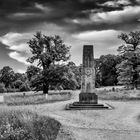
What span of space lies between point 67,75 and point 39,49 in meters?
6.23

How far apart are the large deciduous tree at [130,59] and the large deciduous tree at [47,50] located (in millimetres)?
9179

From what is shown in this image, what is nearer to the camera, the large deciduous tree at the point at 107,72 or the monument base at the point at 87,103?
the monument base at the point at 87,103

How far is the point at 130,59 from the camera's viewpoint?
94.1ft

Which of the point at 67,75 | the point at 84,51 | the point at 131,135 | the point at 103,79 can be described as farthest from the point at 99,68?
the point at 131,135

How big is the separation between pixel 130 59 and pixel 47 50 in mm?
13451

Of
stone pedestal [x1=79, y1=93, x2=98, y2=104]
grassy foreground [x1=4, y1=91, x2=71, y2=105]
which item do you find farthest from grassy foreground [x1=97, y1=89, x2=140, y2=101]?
stone pedestal [x1=79, y1=93, x2=98, y2=104]

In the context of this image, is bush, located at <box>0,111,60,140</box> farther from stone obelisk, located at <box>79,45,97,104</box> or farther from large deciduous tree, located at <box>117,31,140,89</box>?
large deciduous tree, located at <box>117,31,140,89</box>

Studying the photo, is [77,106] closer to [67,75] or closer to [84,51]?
[84,51]

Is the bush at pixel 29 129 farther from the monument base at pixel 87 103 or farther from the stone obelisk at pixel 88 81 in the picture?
the stone obelisk at pixel 88 81

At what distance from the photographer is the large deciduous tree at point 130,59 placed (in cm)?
2829

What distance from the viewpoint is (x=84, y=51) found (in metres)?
17.1

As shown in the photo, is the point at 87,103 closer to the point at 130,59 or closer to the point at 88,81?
the point at 88,81

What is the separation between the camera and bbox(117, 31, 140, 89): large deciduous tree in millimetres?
28294

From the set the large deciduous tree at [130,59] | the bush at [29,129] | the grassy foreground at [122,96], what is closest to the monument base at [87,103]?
the bush at [29,129]
